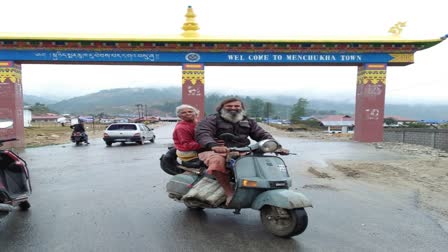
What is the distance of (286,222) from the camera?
4207mm

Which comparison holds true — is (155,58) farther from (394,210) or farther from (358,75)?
(394,210)

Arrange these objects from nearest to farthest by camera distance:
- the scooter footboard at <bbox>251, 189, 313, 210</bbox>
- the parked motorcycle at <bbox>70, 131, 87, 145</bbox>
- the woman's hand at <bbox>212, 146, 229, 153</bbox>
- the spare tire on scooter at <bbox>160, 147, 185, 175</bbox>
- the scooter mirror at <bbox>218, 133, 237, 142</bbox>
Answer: the scooter footboard at <bbox>251, 189, 313, 210</bbox> → the woman's hand at <bbox>212, 146, 229, 153</bbox> → the scooter mirror at <bbox>218, 133, 237, 142</bbox> → the spare tire on scooter at <bbox>160, 147, 185, 175</bbox> → the parked motorcycle at <bbox>70, 131, 87, 145</bbox>

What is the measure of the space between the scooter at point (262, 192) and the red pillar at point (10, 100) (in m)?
16.7

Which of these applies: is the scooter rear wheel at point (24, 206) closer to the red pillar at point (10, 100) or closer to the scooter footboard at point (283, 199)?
the scooter footboard at point (283, 199)

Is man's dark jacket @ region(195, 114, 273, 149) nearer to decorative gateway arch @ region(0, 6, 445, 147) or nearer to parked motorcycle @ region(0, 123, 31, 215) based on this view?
parked motorcycle @ region(0, 123, 31, 215)

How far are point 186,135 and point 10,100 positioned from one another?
16.6 metres

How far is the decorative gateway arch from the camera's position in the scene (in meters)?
18.6

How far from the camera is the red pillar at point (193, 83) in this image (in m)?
19.7

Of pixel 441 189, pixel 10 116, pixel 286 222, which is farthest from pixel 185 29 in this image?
pixel 286 222

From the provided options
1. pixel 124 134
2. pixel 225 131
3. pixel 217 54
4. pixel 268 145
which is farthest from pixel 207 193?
pixel 124 134

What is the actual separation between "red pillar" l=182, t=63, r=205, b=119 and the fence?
1271 cm

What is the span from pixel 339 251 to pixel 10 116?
61.1 feet

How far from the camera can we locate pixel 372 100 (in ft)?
64.7

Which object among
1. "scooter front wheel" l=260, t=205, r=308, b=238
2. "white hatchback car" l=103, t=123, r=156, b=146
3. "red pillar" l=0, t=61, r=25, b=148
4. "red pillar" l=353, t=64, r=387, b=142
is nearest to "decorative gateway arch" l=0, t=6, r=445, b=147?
"red pillar" l=353, t=64, r=387, b=142
